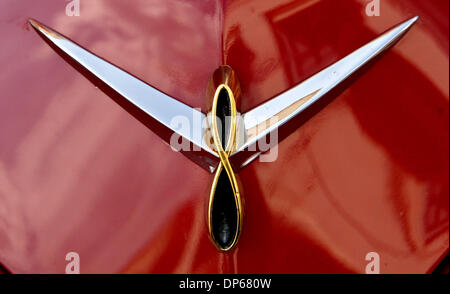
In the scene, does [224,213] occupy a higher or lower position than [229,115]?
lower

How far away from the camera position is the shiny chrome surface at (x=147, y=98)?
2.79ft

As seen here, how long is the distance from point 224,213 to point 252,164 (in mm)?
94

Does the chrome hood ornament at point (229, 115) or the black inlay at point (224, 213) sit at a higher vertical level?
the chrome hood ornament at point (229, 115)

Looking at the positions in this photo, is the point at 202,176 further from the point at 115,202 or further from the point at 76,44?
the point at 76,44

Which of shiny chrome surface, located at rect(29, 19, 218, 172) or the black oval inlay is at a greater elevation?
shiny chrome surface, located at rect(29, 19, 218, 172)

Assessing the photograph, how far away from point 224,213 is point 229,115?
16 cm

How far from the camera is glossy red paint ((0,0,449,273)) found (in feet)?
2.72

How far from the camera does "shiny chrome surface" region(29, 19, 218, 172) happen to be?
0.85 metres

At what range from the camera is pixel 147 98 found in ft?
2.88

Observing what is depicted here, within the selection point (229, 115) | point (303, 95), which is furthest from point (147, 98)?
point (303, 95)

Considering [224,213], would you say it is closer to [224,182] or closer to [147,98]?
[224,182]

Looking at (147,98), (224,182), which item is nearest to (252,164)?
(224,182)

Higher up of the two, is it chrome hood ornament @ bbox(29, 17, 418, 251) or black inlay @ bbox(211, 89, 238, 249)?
chrome hood ornament @ bbox(29, 17, 418, 251)

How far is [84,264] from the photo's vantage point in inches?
33.3
